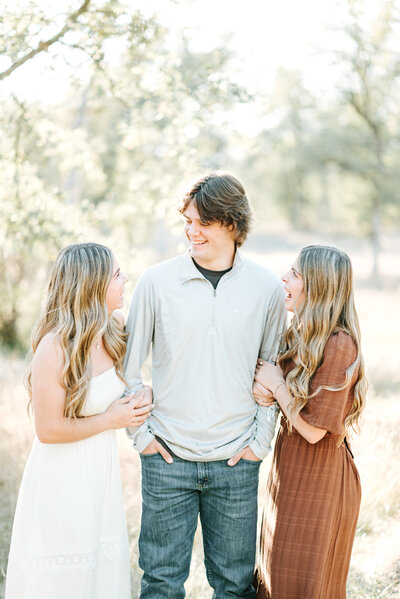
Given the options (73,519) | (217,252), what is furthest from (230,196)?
(73,519)

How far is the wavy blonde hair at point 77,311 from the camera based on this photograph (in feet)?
9.50

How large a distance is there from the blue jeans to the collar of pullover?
0.89 metres

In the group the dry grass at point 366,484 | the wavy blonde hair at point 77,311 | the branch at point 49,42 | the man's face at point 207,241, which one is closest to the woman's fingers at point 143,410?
the wavy blonde hair at point 77,311

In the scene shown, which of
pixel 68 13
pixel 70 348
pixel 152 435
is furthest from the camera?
pixel 68 13

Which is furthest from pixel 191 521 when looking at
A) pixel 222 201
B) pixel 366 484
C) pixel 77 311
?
pixel 366 484

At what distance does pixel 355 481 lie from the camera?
10.0ft

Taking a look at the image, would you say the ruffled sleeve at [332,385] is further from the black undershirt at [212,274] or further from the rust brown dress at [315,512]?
the black undershirt at [212,274]

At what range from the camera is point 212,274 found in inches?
127

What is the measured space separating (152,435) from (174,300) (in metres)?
0.67

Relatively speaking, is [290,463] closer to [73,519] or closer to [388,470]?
[73,519]

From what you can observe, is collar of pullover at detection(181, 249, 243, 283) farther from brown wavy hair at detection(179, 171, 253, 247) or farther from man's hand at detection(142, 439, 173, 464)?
man's hand at detection(142, 439, 173, 464)

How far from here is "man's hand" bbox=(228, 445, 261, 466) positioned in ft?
10.2

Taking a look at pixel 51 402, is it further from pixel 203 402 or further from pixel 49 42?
pixel 49 42

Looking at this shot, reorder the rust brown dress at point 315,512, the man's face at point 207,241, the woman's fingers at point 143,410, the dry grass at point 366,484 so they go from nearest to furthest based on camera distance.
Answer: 1. the rust brown dress at point 315,512
2. the woman's fingers at point 143,410
3. the man's face at point 207,241
4. the dry grass at point 366,484
